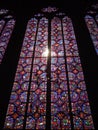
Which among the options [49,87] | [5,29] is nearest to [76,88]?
[49,87]

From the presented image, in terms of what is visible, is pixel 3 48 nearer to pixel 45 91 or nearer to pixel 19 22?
pixel 19 22

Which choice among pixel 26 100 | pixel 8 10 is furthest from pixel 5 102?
pixel 8 10

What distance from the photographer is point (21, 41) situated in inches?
333

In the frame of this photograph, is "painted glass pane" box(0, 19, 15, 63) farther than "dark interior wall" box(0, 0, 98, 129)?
Yes

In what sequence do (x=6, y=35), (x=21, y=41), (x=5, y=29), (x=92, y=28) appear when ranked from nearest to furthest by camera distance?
(x=21, y=41), (x=6, y=35), (x=92, y=28), (x=5, y=29)

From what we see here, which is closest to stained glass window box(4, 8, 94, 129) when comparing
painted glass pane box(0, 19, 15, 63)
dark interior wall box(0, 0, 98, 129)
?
dark interior wall box(0, 0, 98, 129)

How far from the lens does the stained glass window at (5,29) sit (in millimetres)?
8312

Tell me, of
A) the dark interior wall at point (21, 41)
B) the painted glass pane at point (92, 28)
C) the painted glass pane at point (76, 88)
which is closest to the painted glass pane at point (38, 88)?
the dark interior wall at point (21, 41)

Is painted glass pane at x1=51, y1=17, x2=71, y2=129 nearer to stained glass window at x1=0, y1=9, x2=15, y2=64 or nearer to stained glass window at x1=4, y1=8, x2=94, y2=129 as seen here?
stained glass window at x1=4, y1=8, x2=94, y2=129

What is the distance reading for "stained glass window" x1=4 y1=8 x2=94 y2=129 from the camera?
5785 mm

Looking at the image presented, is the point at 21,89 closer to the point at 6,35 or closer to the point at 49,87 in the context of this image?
the point at 49,87

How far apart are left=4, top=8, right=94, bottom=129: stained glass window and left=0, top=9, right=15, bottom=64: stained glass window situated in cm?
69

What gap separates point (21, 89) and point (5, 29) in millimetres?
3604

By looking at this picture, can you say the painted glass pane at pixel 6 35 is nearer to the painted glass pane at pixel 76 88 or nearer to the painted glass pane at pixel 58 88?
the painted glass pane at pixel 58 88
